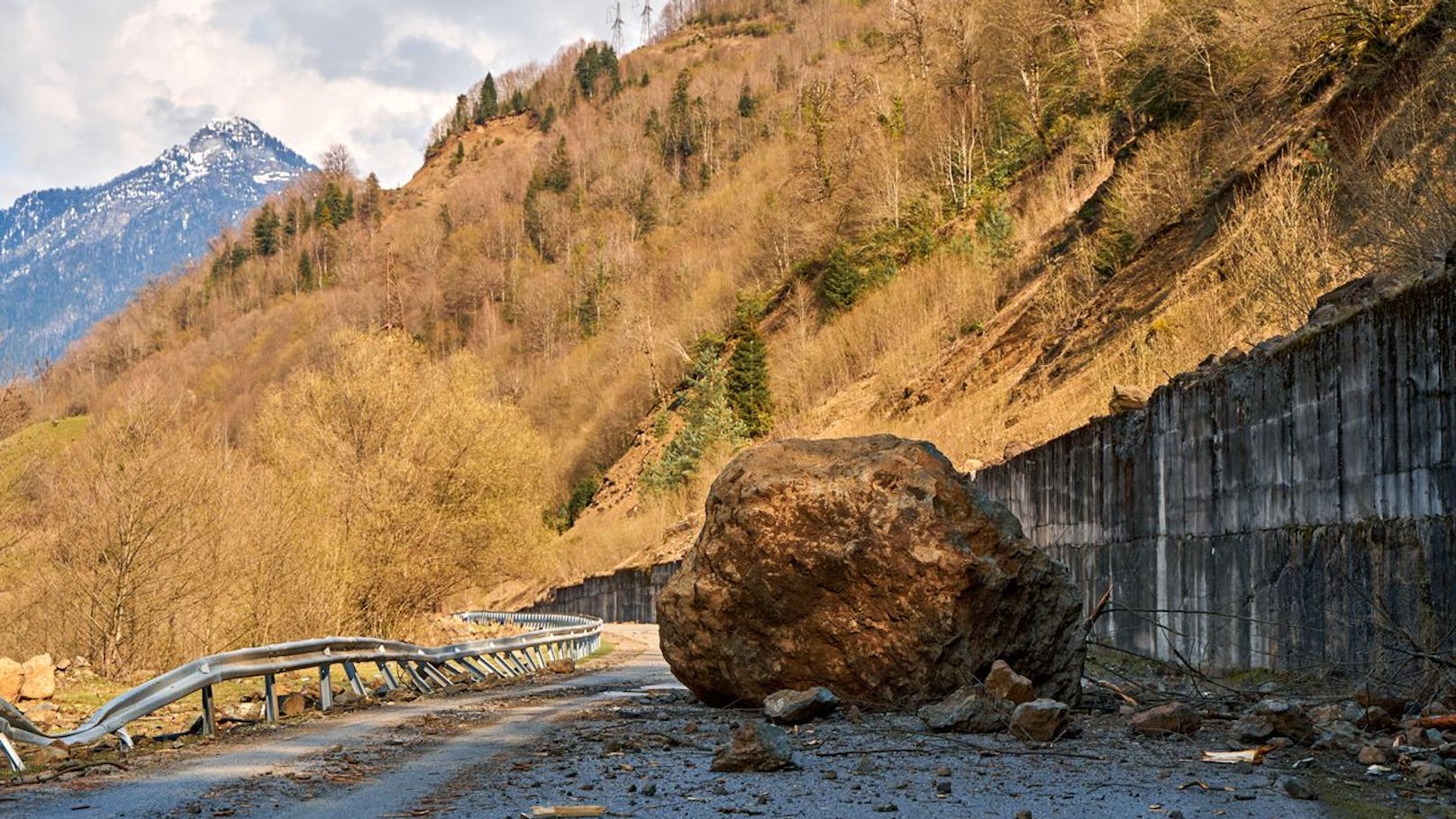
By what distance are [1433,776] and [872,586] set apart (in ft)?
15.4

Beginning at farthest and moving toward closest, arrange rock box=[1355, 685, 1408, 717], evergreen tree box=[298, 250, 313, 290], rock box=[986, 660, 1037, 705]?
evergreen tree box=[298, 250, 313, 290], rock box=[986, 660, 1037, 705], rock box=[1355, 685, 1408, 717]

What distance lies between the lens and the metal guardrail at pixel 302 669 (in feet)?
34.9

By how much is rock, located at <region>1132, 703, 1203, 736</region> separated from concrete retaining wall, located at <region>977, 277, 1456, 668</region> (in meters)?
1.42

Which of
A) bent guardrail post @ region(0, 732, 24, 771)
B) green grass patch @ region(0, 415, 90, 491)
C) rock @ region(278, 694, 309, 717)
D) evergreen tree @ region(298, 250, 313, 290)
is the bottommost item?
rock @ region(278, 694, 309, 717)

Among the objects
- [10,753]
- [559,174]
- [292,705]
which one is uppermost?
[559,174]

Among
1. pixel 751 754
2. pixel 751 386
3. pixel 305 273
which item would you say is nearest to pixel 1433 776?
pixel 751 754

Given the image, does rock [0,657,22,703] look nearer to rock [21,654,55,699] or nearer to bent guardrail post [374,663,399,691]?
rock [21,654,55,699]

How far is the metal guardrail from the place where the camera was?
10.6 metres

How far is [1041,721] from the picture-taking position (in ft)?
30.8

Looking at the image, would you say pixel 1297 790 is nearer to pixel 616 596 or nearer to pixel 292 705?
pixel 292 705

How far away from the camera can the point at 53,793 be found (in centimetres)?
831

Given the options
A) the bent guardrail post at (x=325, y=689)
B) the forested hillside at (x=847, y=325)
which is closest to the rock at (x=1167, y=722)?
→ the forested hillside at (x=847, y=325)

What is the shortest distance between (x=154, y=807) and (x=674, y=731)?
13.6 ft

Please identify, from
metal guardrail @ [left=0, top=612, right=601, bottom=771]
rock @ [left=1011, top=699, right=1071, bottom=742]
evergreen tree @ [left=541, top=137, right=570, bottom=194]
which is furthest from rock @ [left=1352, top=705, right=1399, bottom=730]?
evergreen tree @ [left=541, top=137, right=570, bottom=194]
